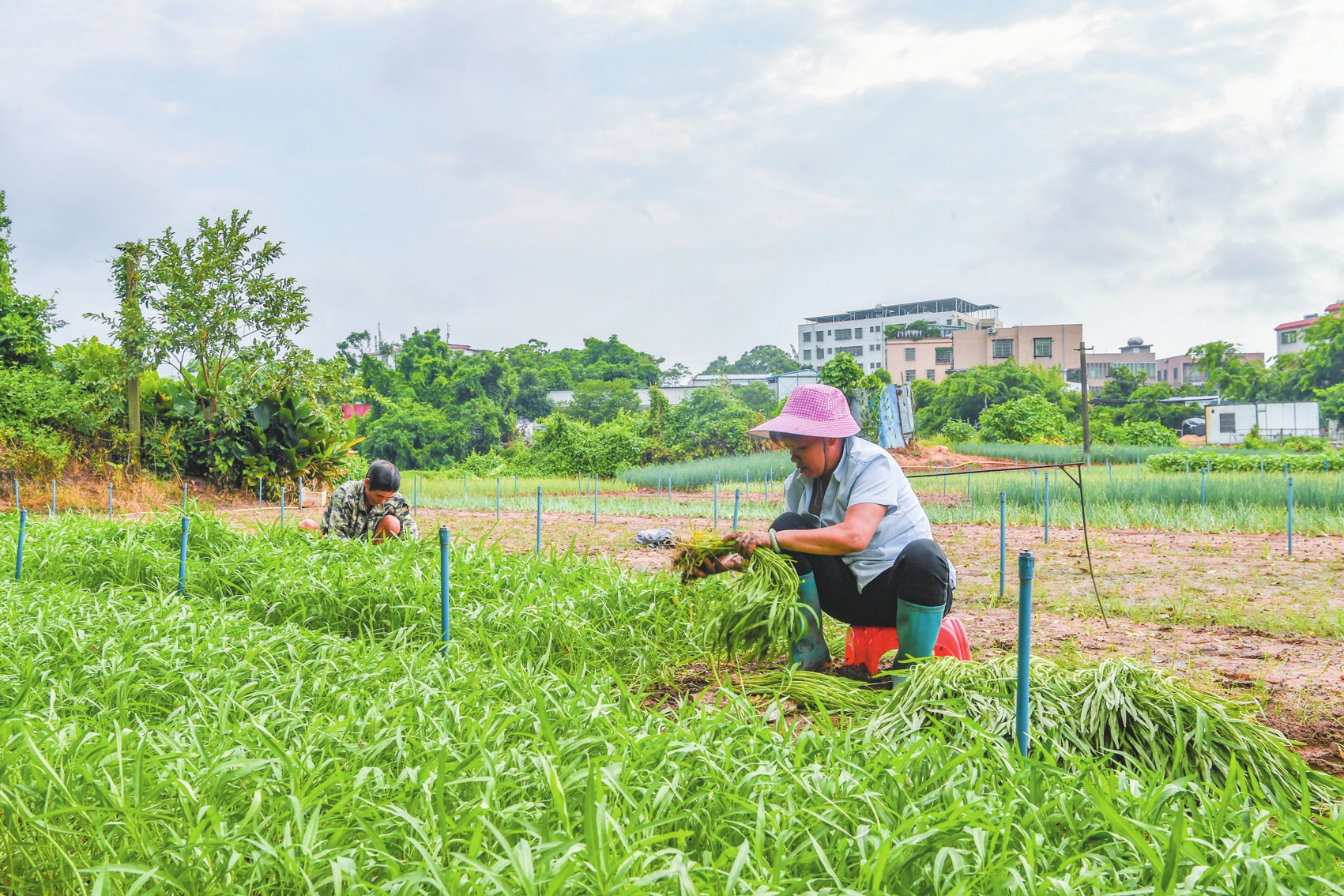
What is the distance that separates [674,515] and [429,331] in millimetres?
23553

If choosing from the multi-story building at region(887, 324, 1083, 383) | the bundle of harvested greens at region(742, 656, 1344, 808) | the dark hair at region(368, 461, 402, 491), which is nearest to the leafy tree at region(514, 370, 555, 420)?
the multi-story building at region(887, 324, 1083, 383)

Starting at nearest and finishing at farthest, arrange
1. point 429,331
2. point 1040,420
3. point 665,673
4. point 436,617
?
point 665,673 < point 436,617 < point 1040,420 < point 429,331

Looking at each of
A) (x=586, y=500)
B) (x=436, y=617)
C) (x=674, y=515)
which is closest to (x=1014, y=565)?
(x=436, y=617)

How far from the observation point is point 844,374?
2191 cm

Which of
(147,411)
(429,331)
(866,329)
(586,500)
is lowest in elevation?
(586,500)

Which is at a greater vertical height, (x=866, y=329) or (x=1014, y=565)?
(x=866, y=329)

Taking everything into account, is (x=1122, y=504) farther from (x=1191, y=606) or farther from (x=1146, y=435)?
(x=1146, y=435)

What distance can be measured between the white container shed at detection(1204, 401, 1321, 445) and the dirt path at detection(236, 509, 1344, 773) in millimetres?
29938

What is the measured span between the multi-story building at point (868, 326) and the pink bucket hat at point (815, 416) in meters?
57.9

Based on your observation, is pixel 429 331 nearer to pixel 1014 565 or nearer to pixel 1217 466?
pixel 1217 466

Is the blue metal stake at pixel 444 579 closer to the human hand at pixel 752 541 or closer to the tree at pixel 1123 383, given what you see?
the human hand at pixel 752 541

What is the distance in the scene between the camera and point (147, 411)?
38.1ft

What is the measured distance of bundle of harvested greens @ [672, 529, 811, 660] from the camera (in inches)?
105

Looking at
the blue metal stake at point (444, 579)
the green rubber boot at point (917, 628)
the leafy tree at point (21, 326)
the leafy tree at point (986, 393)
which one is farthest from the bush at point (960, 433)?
the blue metal stake at point (444, 579)
